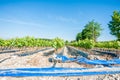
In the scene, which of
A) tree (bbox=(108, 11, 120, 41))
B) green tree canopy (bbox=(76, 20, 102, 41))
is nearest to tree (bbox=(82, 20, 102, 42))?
green tree canopy (bbox=(76, 20, 102, 41))

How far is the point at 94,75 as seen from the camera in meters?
8.49

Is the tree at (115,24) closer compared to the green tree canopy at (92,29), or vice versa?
the tree at (115,24)

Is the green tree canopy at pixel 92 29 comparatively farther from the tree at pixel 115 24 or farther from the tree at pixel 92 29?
the tree at pixel 115 24

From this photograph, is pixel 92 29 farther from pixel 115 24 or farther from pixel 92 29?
pixel 115 24

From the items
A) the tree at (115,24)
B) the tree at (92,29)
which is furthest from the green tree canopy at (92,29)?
the tree at (115,24)

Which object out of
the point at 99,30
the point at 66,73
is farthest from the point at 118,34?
the point at 66,73

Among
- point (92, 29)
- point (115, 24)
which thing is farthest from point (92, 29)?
point (115, 24)

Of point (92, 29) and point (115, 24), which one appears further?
point (92, 29)

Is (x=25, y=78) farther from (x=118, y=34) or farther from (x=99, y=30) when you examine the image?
(x=99, y=30)

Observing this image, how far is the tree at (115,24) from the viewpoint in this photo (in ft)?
135

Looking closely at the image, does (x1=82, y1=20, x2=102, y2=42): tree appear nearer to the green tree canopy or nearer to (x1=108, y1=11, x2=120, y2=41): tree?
the green tree canopy

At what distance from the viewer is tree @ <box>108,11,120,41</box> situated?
41.0 metres

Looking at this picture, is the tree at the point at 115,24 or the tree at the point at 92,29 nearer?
the tree at the point at 115,24

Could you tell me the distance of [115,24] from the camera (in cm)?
4175
